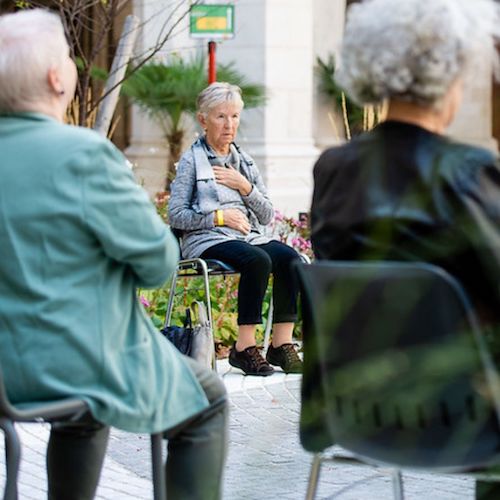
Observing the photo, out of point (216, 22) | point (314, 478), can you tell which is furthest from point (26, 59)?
point (216, 22)

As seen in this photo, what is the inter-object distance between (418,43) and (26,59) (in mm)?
946

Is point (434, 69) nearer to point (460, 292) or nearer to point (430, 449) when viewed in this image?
point (460, 292)

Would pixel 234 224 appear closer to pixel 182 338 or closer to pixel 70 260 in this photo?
pixel 182 338

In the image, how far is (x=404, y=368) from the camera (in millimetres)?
3000

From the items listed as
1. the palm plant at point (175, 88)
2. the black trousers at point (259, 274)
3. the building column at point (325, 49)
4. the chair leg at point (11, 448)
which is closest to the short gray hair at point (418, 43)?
the chair leg at point (11, 448)

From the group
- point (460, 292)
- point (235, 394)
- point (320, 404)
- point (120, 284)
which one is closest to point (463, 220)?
point (460, 292)

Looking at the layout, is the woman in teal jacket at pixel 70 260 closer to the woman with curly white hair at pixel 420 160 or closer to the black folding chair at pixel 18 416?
the black folding chair at pixel 18 416

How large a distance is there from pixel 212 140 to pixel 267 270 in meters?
0.71

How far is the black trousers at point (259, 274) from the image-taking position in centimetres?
679

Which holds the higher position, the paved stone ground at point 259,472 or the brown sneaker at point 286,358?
the paved stone ground at point 259,472

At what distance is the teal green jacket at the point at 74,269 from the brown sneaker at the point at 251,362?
3.59 metres

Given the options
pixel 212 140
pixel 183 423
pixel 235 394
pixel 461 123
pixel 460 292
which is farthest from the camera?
pixel 461 123

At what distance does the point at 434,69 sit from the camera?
3012 millimetres

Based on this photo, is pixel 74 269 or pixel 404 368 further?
pixel 74 269
